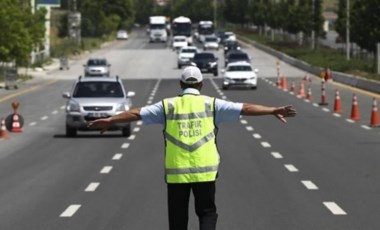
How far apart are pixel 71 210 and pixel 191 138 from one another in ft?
22.2

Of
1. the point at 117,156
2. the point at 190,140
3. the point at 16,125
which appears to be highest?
the point at 190,140

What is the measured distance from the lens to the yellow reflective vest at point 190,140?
8102mm

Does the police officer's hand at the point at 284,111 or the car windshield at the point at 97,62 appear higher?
the police officer's hand at the point at 284,111

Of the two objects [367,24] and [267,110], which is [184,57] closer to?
[367,24]

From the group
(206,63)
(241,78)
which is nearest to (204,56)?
(206,63)

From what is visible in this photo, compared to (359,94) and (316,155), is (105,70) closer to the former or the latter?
(359,94)

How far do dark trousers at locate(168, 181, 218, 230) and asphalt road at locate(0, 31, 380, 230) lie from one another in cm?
465

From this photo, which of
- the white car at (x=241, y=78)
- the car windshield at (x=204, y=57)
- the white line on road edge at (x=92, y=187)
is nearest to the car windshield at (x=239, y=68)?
the white car at (x=241, y=78)

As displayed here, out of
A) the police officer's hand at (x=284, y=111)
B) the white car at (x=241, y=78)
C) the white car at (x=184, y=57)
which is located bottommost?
the white car at (x=184, y=57)

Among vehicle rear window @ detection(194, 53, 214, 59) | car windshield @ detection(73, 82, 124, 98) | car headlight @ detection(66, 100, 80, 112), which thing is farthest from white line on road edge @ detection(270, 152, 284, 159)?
vehicle rear window @ detection(194, 53, 214, 59)

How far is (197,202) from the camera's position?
8.23 meters

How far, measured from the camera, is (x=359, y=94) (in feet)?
163

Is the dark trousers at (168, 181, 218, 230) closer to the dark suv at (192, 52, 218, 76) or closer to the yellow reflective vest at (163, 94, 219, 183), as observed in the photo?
the yellow reflective vest at (163, 94, 219, 183)

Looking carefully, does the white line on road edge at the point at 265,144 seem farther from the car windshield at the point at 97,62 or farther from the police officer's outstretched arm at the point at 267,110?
the car windshield at the point at 97,62
